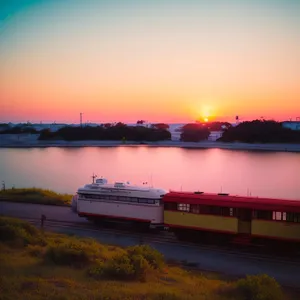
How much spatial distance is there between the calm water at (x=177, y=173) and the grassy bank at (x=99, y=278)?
3487 centimetres

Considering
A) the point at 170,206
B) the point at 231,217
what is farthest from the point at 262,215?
the point at 170,206

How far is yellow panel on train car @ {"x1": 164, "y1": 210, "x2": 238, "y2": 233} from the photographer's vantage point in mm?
19500

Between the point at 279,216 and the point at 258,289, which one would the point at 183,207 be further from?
the point at 258,289

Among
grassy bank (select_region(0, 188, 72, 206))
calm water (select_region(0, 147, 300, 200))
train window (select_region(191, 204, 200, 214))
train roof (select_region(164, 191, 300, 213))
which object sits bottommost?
calm water (select_region(0, 147, 300, 200))

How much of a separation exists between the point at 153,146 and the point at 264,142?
3544 cm

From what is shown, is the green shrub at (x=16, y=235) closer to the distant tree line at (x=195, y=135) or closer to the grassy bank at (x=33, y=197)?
the grassy bank at (x=33, y=197)

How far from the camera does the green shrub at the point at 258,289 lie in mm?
11107

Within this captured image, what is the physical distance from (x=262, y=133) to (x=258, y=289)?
104118 millimetres

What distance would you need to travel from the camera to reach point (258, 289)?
37.2 ft

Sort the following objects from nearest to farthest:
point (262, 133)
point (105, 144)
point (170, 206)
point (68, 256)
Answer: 1. point (68, 256)
2. point (170, 206)
3. point (262, 133)
4. point (105, 144)

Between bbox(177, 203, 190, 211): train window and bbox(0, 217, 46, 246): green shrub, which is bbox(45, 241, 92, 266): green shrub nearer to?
bbox(0, 217, 46, 246): green shrub

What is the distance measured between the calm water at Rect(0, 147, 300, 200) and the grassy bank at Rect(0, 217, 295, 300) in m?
34.9

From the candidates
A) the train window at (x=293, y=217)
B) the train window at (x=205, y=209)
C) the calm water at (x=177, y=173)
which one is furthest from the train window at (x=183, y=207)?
the calm water at (x=177, y=173)

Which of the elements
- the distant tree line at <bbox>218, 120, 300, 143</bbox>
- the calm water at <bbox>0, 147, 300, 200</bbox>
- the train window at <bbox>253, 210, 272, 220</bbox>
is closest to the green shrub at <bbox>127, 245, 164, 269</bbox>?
the train window at <bbox>253, 210, 272, 220</bbox>
